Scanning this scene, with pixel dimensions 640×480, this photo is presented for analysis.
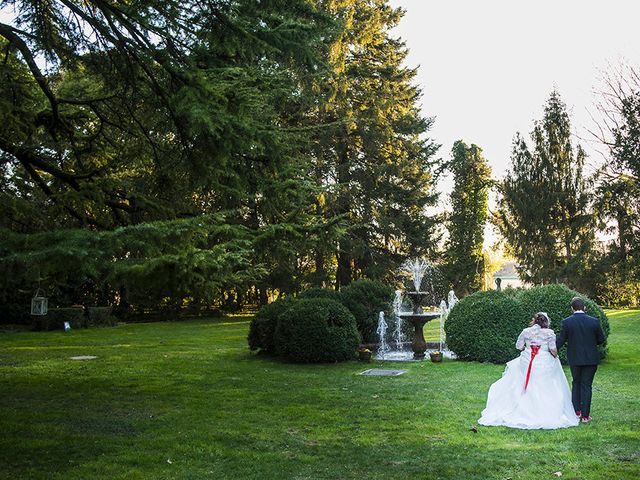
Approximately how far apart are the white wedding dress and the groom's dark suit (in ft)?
0.50

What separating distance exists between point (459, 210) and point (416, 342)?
2578 centimetres

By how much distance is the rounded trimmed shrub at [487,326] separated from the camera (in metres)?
13.6

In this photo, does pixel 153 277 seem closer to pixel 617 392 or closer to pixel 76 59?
pixel 76 59

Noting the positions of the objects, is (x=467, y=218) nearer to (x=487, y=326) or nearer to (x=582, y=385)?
(x=487, y=326)

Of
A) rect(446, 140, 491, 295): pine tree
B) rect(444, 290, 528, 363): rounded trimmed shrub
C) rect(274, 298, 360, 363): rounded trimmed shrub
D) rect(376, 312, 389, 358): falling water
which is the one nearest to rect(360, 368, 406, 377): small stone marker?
rect(274, 298, 360, 363): rounded trimmed shrub

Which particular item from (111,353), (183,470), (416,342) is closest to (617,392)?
(416,342)

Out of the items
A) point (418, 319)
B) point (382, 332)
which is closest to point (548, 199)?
point (382, 332)

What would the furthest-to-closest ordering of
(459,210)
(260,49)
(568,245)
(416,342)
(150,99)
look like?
(459,210)
(568,245)
(416,342)
(150,99)
(260,49)

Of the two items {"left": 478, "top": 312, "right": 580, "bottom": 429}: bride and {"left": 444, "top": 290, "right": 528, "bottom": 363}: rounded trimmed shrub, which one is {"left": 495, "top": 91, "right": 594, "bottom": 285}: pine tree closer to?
{"left": 444, "top": 290, "right": 528, "bottom": 363}: rounded trimmed shrub

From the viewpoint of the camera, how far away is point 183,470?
6102mm

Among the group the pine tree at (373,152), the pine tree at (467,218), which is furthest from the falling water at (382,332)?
the pine tree at (467,218)

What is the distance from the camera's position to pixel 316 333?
14.4 metres

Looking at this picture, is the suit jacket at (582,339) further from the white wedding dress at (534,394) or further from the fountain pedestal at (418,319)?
the fountain pedestal at (418,319)

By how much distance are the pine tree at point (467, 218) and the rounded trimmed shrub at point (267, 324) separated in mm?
22731
